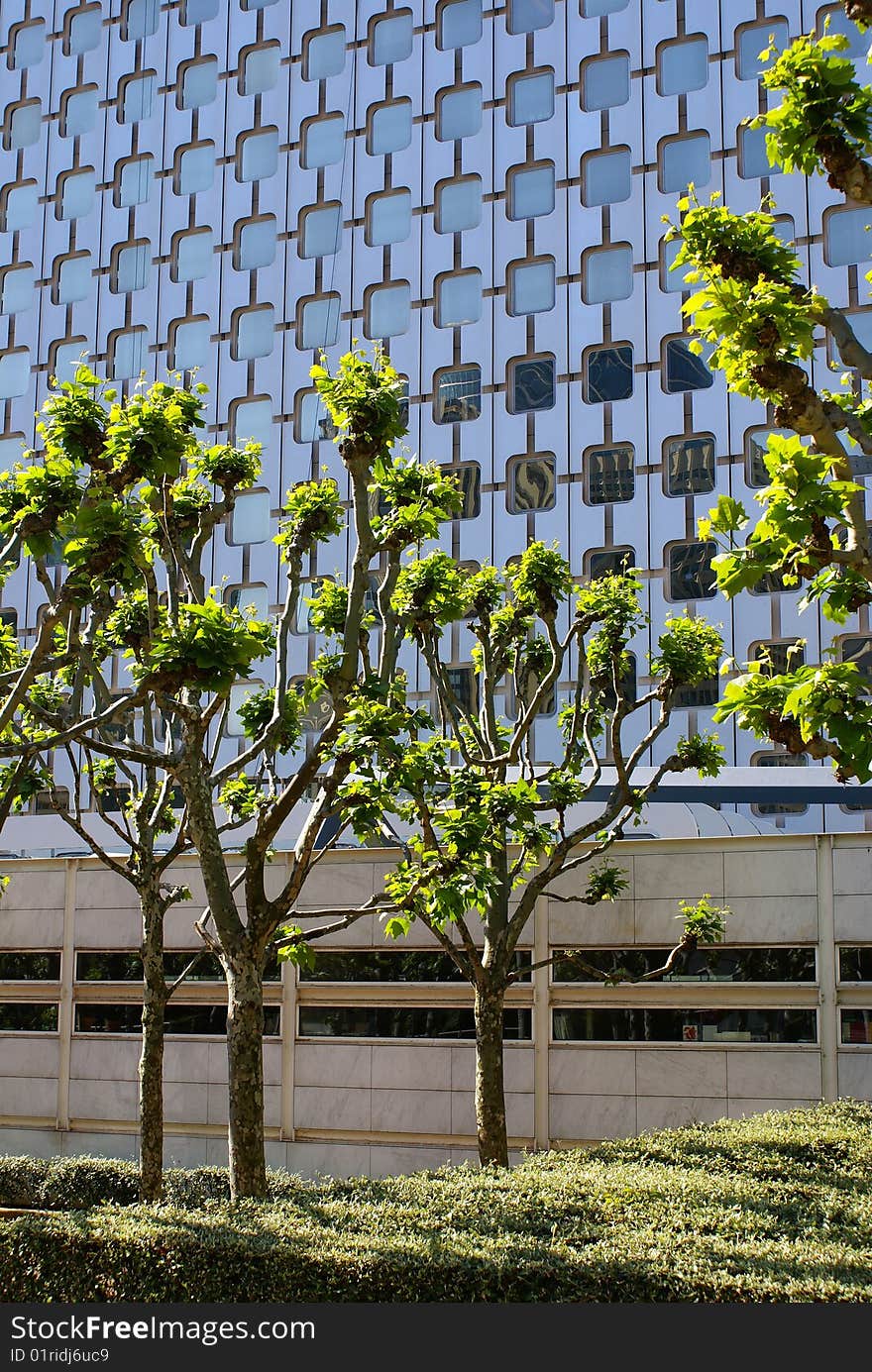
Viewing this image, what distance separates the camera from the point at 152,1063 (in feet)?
49.9

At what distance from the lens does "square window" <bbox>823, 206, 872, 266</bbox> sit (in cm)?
3000

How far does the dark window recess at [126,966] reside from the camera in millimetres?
20812

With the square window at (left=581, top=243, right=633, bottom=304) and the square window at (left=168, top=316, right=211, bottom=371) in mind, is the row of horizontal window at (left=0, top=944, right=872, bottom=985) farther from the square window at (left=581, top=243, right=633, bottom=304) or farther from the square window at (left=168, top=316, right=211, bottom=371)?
the square window at (left=168, top=316, right=211, bottom=371)

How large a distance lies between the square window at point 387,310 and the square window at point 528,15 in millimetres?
6800

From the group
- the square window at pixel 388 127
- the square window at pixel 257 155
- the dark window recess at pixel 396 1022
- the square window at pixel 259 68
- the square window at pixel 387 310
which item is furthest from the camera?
the square window at pixel 259 68

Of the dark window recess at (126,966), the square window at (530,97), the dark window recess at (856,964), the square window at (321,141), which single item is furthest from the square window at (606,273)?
the dark window recess at (856,964)

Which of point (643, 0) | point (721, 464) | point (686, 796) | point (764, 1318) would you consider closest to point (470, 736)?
point (686, 796)

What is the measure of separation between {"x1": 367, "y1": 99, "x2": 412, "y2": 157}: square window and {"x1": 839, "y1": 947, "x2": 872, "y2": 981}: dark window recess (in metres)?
24.7

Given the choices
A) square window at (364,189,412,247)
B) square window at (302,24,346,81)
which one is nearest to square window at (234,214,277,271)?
square window at (364,189,412,247)

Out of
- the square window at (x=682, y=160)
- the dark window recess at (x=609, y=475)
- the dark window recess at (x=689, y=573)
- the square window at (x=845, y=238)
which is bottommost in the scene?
the dark window recess at (x=689, y=573)

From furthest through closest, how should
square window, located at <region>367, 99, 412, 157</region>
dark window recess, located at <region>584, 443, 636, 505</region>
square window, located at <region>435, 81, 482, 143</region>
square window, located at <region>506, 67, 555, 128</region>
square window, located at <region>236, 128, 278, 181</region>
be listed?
1. square window, located at <region>236, 128, 278, 181</region>
2. square window, located at <region>367, 99, 412, 157</region>
3. square window, located at <region>435, 81, 482, 143</region>
4. square window, located at <region>506, 67, 555, 128</region>
5. dark window recess, located at <region>584, 443, 636, 505</region>

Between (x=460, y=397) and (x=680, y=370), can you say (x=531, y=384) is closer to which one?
(x=460, y=397)

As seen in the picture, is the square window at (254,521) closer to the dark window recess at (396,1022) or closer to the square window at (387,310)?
the square window at (387,310)

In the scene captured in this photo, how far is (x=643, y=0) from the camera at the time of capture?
32.5m
